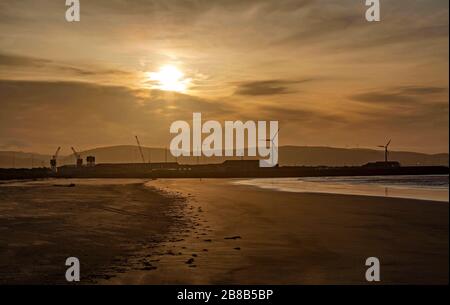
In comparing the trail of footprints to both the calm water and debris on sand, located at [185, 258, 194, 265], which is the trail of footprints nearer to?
debris on sand, located at [185, 258, 194, 265]

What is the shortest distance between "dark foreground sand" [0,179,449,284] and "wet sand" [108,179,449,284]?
0.03m

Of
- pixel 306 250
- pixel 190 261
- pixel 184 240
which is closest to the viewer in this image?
pixel 190 261

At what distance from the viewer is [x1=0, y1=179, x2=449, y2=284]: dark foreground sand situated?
1289 centimetres

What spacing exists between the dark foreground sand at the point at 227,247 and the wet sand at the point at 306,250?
27 millimetres

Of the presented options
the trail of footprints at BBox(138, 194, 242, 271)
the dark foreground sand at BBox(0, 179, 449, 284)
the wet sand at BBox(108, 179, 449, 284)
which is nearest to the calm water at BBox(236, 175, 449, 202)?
the wet sand at BBox(108, 179, 449, 284)

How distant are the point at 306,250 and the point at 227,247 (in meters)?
2.76

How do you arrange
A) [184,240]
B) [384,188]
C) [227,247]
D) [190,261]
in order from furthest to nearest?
[384,188] < [184,240] < [227,247] < [190,261]

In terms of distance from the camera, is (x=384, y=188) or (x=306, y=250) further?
(x=384, y=188)

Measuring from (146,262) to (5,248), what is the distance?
582cm

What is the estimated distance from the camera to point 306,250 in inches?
653

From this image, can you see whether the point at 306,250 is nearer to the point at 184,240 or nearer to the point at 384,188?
the point at 184,240

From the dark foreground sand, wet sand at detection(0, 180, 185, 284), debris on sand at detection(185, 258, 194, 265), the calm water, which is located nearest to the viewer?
the dark foreground sand

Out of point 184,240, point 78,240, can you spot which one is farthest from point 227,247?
point 78,240
